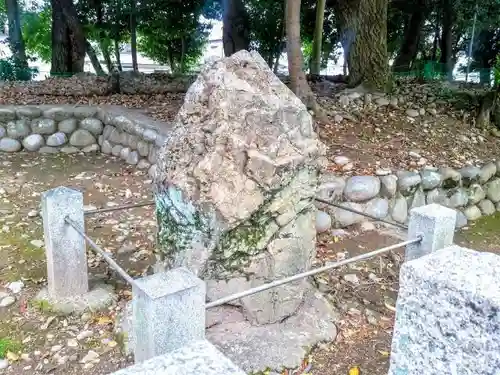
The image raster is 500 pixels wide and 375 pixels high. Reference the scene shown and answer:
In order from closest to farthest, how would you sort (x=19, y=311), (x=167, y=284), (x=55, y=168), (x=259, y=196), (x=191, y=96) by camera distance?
(x=167, y=284), (x=259, y=196), (x=191, y=96), (x=19, y=311), (x=55, y=168)

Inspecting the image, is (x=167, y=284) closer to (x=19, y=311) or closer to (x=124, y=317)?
(x=124, y=317)

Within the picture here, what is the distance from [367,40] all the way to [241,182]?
547cm

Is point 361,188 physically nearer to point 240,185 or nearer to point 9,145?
point 240,185

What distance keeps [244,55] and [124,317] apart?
5.71 feet

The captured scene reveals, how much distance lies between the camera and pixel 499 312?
1.06 m

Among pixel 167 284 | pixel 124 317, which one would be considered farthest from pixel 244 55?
pixel 124 317

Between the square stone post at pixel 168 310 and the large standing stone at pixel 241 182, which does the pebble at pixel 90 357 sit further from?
the square stone post at pixel 168 310

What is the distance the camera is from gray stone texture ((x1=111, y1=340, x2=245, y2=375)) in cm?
105

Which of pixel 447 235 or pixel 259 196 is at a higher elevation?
pixel 259 196

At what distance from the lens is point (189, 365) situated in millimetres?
1081

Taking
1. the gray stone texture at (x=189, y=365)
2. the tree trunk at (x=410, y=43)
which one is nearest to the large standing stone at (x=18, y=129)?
the gray stone texture at (x=189, y=365)

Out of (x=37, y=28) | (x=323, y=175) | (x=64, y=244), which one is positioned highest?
(x=37, y=28)

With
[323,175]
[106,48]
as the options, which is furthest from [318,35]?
[106,48]

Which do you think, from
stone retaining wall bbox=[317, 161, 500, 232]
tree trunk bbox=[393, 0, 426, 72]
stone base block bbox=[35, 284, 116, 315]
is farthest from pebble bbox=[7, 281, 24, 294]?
tree trunk bbox=[393, 0, 426, 72]
